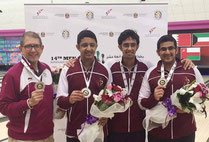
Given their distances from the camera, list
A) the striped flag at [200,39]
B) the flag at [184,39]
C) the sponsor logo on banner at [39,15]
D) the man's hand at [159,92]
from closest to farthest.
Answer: the man's hand at [159,92], the sponsor logo on banner at [39,15], the striped flag at [200,39], the flag at [184,39]

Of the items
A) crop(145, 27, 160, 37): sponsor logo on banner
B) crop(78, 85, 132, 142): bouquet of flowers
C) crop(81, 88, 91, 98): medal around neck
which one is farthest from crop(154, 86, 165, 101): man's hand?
crop(145, 27, 160, 37): sponsor logo on banner

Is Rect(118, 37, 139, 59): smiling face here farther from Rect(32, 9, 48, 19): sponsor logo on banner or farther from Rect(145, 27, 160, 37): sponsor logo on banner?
Rect(32, 9, 48, 19): sponsor logo on banner

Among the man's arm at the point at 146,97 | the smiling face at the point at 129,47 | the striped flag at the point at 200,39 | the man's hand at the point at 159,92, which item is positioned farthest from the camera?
the striped flag at the point at 200,39

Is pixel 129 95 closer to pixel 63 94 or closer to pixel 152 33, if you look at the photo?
pixel 63 94

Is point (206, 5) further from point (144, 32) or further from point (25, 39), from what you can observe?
point (25, 39)

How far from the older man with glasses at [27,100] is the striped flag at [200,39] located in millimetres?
9955

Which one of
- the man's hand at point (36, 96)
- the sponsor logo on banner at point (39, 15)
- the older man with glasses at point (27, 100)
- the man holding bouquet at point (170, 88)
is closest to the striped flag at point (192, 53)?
the sponsor logo on banner at point (39, 15)

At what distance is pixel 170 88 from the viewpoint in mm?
2014

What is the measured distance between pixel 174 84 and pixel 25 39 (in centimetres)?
160

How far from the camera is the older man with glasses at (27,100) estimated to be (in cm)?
177

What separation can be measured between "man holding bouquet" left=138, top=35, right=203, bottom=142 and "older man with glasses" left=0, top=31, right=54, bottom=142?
3.37ft

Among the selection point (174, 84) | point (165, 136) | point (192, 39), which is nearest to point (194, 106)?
point (174, 84)

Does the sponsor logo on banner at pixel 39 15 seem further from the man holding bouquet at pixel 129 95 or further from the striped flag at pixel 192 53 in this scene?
the striped flag at pixel 192 53

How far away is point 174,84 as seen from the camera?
2002mm
